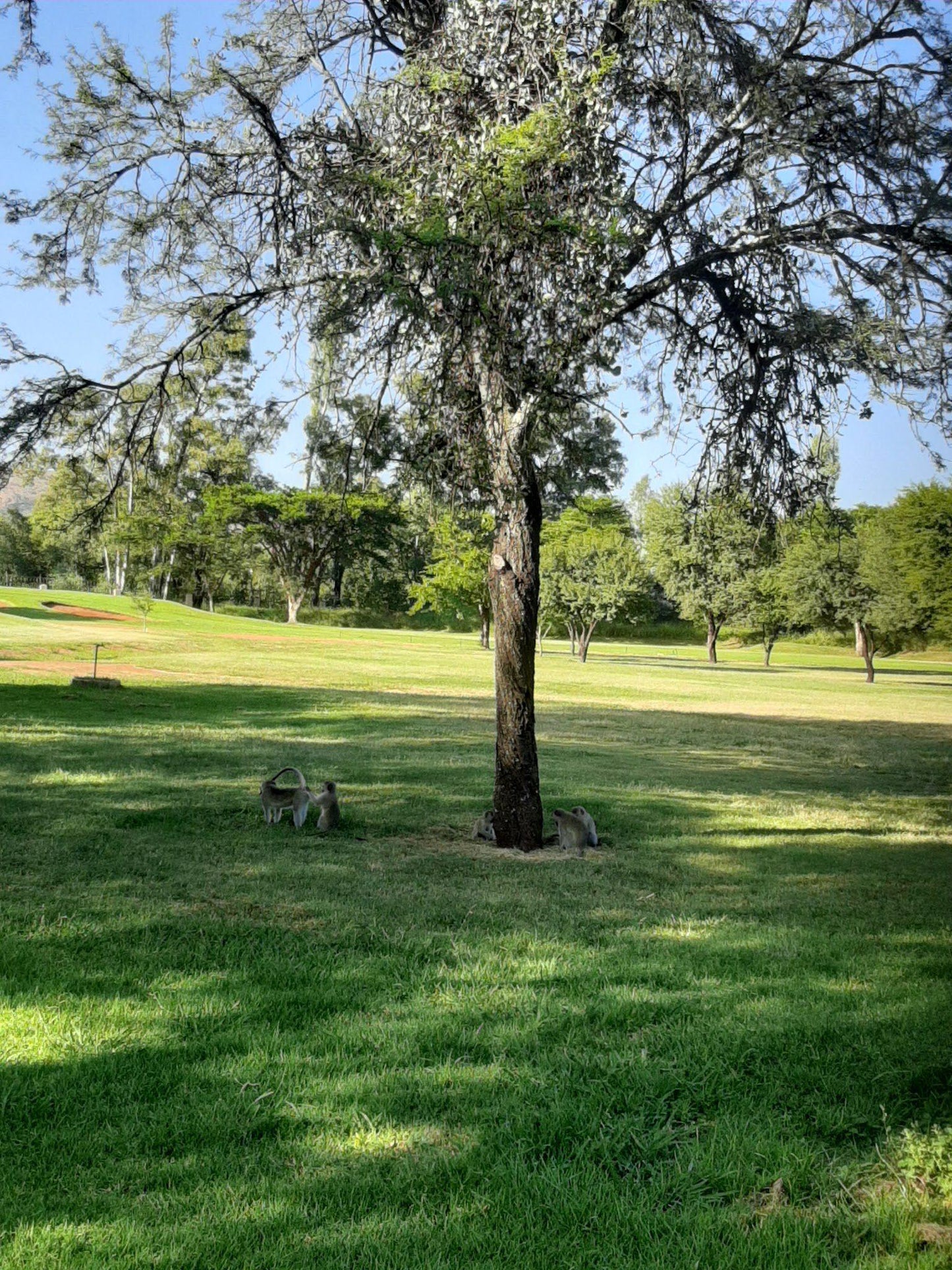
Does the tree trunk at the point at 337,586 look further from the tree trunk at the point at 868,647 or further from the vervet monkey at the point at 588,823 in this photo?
the vervet monkey at the point at 588,823

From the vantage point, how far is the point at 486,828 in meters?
8.51

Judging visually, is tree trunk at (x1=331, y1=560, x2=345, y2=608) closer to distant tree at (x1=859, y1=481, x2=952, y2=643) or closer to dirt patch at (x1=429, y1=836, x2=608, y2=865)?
distant tree at (x1=859, y1=481, x2=952, y2=643)

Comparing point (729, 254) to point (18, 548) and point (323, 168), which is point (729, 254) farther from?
point (18, 548)

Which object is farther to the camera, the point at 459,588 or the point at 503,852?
the point at 459,588

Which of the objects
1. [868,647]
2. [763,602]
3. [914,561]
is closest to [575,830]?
[914,561]

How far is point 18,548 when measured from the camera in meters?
86.7

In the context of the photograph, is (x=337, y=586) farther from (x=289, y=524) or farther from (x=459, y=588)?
(x=459, y=588)

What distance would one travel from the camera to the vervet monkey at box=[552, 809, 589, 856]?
26.7 feet

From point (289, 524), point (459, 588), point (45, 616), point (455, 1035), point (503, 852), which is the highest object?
point (289, 524)

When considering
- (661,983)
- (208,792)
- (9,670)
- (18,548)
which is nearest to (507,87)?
(661,983)

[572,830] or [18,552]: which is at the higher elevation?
[18,552]

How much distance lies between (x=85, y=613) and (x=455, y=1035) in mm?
46619

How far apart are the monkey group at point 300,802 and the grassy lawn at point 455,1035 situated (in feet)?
0.75

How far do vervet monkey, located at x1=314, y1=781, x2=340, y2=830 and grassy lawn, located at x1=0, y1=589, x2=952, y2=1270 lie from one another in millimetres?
346
